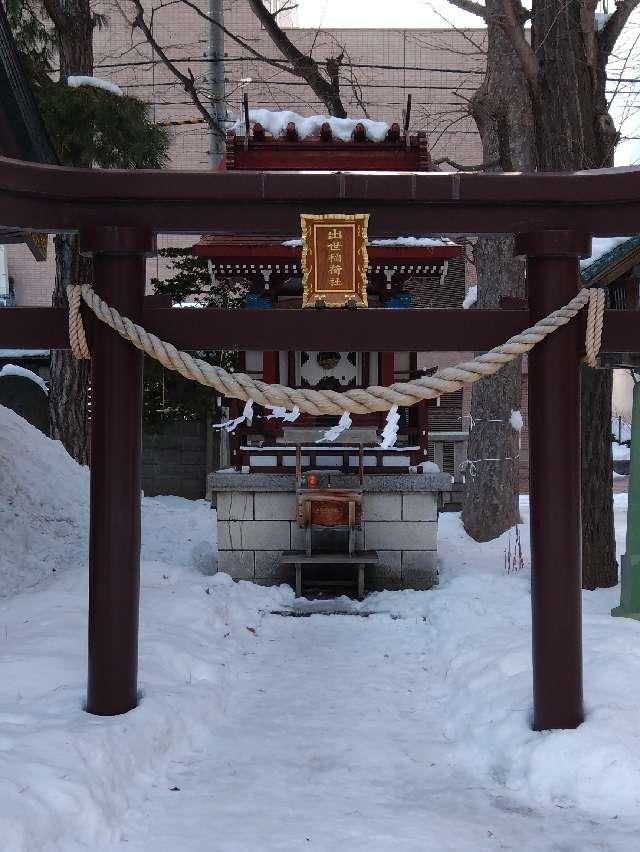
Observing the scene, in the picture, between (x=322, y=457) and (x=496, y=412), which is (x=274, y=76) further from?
(x=322, y=457)

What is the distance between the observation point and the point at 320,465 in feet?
35.7

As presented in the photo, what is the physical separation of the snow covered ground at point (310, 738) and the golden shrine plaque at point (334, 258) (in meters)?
2.57

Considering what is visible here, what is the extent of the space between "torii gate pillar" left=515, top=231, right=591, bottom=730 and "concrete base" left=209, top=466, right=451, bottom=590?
18.2 ft

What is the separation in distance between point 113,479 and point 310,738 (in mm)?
2004

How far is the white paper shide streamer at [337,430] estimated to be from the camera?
1002 cm

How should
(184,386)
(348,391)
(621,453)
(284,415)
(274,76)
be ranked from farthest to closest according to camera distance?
(274,76) < (621,453) < (184,386) < (284,415) < (348,391)

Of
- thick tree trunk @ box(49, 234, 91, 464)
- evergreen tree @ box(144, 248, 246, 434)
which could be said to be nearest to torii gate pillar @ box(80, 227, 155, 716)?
thick tree trunk @ box(49, 234, 91, 464)

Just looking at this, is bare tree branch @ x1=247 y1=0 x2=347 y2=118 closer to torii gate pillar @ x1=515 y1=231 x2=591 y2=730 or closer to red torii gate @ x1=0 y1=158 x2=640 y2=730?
red torii gate @ x1=0 y1=158 x2=640 y2=730

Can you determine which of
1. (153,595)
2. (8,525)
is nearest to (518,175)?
(153,595)

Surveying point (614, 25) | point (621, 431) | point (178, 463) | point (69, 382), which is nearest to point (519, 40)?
point (614, 25)

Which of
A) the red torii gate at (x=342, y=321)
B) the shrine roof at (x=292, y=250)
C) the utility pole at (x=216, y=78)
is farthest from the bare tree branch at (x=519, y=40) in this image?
the utility pole at (x=216, y=78)

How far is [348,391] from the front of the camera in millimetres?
4145

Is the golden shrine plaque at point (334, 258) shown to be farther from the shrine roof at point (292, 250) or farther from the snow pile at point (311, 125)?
the snow pile at point (311, 125)

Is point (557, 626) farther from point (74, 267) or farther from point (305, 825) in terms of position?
point (74, 267)
